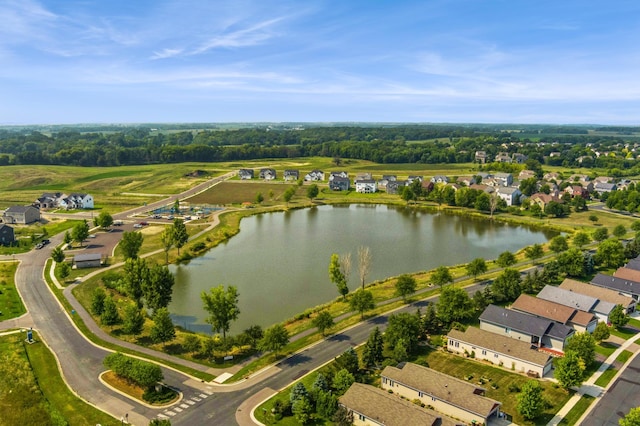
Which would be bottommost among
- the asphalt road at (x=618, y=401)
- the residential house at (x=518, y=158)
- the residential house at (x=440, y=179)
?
the asphalt road at (x=618, y=401)

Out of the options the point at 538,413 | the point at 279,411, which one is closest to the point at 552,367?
the point at 538,413

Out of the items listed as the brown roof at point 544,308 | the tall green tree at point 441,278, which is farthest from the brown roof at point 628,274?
the tall green tree at point 441,278

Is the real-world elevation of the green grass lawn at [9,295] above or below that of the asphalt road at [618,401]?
above

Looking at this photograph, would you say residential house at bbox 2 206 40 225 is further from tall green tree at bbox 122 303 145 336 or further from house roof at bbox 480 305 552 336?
house roof at bbox 480 305 552 336

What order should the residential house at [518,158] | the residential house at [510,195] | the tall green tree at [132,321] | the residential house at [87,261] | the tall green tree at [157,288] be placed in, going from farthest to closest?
the residential house at [518,158] < the residential house at [510,195] < the residential house at [87,261] < the tall green tree at [157,288] < the tall green tree at [132,321]

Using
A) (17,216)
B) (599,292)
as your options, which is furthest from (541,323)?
(17,216)

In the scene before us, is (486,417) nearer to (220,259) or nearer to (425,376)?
(425,376)

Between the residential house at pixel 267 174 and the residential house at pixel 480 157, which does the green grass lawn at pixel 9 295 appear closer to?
the residential house at pixel 267 174
